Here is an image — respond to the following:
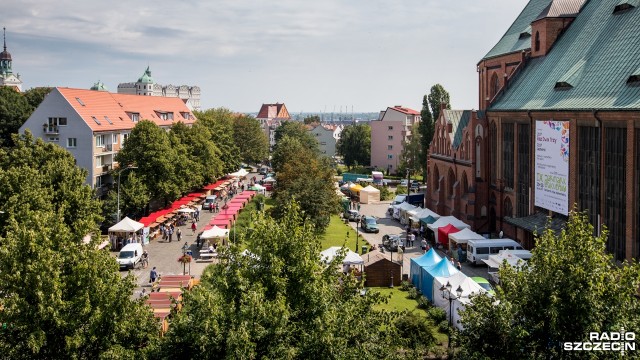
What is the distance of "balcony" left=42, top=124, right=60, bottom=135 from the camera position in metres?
64.2

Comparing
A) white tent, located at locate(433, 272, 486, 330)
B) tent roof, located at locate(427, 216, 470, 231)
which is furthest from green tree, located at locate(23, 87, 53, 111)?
white tent, located at locate(433, 272, 486, 330)

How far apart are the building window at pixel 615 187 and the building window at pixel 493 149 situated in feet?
58.2

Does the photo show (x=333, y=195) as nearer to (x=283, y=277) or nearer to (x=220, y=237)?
(x=220, y=237)

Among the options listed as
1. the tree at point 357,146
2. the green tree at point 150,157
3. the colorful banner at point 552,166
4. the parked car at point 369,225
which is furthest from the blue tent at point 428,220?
the tree at point 357,146

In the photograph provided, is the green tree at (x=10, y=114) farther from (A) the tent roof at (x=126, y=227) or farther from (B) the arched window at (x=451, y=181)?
(B) the arched window at (x=451, y=181)

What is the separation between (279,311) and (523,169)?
3861cm

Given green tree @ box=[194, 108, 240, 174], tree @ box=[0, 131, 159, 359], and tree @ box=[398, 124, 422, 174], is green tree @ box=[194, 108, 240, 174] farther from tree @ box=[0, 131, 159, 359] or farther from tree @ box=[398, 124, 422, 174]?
tree @ box=[0, 131, 159, 359]

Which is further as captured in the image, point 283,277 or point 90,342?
point 90,342

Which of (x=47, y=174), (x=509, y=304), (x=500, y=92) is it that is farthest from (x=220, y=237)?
(x=509, y=304)

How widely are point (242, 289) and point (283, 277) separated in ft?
4.34

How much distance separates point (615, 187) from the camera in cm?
3666

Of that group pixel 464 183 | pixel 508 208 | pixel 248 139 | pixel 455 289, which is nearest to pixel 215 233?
pixel 455 289

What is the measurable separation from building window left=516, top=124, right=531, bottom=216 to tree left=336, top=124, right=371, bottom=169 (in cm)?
8573

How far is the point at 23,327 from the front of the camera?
1795 cm
